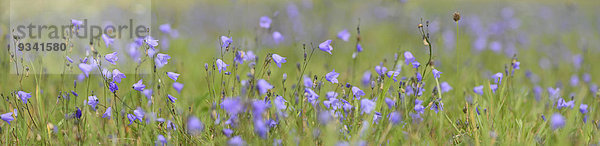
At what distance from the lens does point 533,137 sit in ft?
7.57

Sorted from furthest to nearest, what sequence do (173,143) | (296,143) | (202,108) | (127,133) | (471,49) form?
(471,49), (202,108), (127,133), (173,143), (296,143)

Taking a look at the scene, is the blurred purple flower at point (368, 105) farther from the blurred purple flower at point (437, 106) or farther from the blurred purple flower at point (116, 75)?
the blurred purple flower at point (116, 75)

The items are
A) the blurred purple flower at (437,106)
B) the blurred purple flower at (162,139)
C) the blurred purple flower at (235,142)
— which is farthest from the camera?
the blurred purple flower at (437,106)

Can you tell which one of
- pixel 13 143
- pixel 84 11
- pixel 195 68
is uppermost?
pixel 84 11

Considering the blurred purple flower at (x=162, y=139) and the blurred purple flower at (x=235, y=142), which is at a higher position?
the blurred purple flower at (x=235, y=142)

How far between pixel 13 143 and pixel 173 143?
2.47 ft

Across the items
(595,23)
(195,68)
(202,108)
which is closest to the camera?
(202,108)

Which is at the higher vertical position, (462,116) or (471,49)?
(471,49)

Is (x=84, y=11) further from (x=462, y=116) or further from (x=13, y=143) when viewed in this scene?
(x=462, y=116)

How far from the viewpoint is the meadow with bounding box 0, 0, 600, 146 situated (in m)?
2.09

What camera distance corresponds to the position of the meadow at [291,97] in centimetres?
209

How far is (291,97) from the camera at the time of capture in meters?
2.38

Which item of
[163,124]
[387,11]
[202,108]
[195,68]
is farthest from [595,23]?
[163,124]

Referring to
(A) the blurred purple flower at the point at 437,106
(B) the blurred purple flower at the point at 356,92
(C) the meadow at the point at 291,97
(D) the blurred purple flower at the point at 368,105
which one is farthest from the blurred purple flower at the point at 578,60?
(D) the blurred purple flower at the point at 368,105
